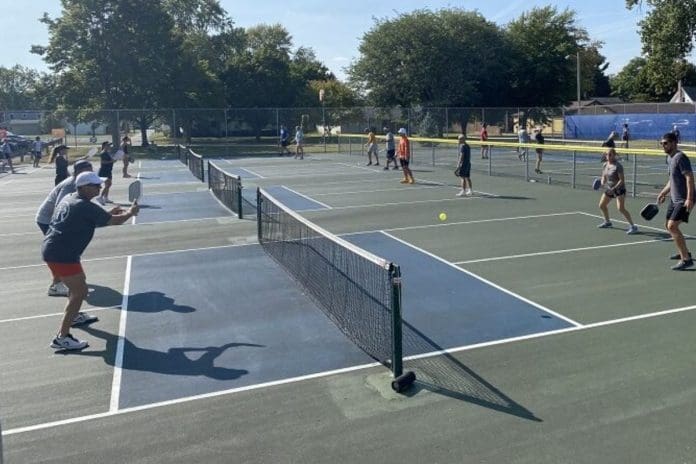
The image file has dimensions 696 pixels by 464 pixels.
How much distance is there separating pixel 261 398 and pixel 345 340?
173 cm

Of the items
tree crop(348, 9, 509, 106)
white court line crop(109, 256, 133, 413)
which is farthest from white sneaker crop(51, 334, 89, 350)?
tree crop(348, 9, 509, 106)

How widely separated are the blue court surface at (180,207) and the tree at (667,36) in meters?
30.6

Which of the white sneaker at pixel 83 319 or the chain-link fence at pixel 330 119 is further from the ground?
the chain-link fence at pixel 330 119

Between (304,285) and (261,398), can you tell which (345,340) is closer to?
(261,398)

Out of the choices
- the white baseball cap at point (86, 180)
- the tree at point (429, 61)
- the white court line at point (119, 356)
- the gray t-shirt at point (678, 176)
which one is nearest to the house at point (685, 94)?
the tree at point (429, 61)

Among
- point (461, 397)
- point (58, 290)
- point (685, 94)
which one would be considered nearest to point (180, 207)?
point (58, 290)

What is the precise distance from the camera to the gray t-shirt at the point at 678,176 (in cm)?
997

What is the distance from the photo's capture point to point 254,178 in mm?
28047

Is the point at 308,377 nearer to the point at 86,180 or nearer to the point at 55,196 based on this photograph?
the point at 86,180

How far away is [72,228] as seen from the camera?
7.30 m

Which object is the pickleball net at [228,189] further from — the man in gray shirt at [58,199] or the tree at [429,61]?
the tree at [429,61]

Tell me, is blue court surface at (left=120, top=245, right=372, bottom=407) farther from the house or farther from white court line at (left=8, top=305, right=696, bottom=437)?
the house

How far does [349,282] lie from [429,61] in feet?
174

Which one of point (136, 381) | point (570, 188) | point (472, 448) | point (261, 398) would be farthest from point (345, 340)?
point (570, 188)
